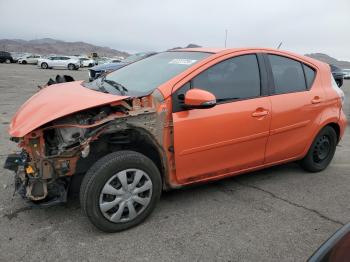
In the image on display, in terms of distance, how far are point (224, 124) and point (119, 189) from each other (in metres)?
1.18

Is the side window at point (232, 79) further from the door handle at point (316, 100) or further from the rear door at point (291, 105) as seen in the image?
the door handle at point (316, 100)

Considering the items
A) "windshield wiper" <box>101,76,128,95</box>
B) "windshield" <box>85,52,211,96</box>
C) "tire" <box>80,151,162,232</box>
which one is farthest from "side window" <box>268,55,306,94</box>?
"tire" <box>80,151,162,232</box>

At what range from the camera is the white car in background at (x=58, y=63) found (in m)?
36.7

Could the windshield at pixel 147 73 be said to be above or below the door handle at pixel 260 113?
above

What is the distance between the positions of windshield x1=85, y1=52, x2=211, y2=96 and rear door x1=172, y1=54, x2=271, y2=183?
25 centimetres

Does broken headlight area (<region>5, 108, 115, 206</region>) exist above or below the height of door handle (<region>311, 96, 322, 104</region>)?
below

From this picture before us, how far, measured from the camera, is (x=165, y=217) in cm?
352

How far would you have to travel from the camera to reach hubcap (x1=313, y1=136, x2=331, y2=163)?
4742 millimetres

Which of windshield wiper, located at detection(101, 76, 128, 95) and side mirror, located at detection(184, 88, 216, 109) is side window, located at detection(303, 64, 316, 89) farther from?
windshield wiper, located at detection(101, 76, 128, 95)

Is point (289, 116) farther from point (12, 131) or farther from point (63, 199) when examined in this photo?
point (12, 131)

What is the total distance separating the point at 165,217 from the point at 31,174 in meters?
1.27

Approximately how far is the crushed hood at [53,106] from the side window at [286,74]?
6.12 ft

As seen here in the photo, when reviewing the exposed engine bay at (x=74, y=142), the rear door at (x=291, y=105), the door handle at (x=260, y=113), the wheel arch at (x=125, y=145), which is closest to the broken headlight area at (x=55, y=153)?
the exposed engine bay at (x=74, y=142)

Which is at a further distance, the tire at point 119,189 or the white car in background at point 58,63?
the white car in background at point 58,63
